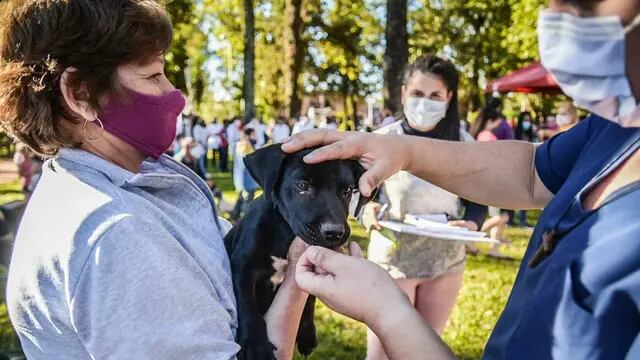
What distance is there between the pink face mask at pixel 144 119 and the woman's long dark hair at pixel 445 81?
9.02 feet

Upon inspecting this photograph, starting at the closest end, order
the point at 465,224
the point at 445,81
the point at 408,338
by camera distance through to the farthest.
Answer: the point at 408,338 → the point at 465,224 → the point at 445,81

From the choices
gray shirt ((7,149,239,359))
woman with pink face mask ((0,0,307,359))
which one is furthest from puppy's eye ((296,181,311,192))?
gray shirt ((7,149,239,359))

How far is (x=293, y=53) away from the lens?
102ft

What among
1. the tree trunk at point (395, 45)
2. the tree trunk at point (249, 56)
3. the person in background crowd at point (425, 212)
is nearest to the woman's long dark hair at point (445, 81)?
the person in background crowd at point (425, 212)

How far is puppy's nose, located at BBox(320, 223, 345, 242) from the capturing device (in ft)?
7.65

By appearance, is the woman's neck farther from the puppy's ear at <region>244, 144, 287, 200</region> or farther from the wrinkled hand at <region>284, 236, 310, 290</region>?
the wrinkled hand at <region>284, 236, 310, 290</region>

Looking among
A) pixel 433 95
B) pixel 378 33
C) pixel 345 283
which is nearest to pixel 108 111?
pixel 345 283

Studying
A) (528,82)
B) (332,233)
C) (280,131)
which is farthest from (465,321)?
(280,131)

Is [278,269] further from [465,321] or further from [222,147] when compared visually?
[222,147]

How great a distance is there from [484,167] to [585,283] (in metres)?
1.08

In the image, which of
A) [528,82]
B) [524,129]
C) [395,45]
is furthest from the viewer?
[524,129]

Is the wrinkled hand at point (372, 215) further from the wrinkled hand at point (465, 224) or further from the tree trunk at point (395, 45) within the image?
the tree trunk at point (395, 45)

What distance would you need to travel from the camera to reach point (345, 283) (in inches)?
63.1

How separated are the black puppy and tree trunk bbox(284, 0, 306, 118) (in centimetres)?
2823
